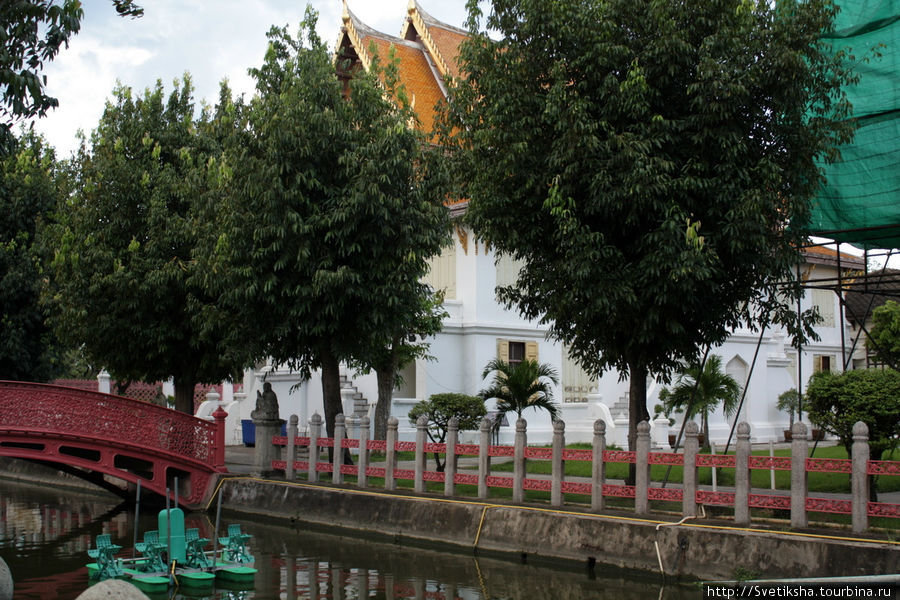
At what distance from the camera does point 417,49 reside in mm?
34594

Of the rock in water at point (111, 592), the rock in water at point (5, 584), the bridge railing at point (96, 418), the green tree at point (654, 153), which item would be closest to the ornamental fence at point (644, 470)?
the green tree at point (654, 153)

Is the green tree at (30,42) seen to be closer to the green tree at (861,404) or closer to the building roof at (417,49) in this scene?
the green tree at (861,404)

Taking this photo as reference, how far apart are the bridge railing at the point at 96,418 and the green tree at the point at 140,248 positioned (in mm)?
1898

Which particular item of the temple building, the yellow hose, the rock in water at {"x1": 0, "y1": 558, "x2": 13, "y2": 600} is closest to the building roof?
the temple building

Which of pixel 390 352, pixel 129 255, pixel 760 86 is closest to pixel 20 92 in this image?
pixel 760 86

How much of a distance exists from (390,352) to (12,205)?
11236 millimetres

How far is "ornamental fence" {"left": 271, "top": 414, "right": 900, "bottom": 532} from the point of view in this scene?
38.6ft

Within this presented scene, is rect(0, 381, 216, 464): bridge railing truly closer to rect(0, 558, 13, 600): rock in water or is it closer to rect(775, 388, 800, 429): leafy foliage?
rect(0, 558, 13, 600): rock in water

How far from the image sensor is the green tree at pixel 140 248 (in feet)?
70.1

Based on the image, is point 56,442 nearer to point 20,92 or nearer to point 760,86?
point 20,92

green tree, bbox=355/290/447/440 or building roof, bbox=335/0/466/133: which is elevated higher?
building roof, bbox=335/0/466/133

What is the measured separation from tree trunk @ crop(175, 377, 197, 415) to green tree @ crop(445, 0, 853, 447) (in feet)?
35.0

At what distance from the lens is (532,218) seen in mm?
15297

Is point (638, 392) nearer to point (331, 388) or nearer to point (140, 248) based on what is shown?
point (331, 388)
